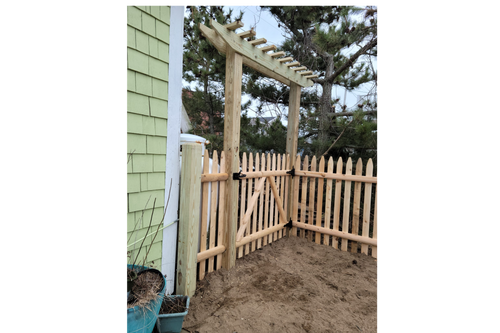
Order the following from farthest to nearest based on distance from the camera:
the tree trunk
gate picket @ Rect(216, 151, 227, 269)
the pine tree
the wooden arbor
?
the tree trunk → the pine tree → gate picket @ Rect(216, 151, 227, 269) → the wooden arbor

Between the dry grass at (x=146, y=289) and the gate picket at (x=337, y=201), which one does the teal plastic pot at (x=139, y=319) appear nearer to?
the dry grass at (x=146, y=289)

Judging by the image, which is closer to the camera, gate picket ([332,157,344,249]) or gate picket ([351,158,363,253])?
gate picket ([351,158,363,253])

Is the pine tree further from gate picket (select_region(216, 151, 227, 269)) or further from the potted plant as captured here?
the potted plant

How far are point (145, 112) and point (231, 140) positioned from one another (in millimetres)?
1087

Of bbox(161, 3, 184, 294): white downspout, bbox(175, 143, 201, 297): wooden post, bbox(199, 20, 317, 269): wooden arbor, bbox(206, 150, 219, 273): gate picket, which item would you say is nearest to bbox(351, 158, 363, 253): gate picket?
bbox(199, 20, 317, 269): wooden arbor

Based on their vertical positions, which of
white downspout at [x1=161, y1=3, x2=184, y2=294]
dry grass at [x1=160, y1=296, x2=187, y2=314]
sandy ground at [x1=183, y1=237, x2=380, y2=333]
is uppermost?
white downspout at [x1=161, y1=3, x2=184, y2=294]

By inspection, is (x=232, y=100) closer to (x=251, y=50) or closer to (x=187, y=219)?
(x=251, y=50)

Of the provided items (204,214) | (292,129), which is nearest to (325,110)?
(292,129)

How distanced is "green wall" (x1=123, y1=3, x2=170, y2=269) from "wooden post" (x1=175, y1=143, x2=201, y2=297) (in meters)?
0.20

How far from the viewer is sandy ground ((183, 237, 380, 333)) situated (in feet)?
6.46

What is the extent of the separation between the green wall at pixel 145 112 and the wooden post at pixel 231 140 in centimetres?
87
